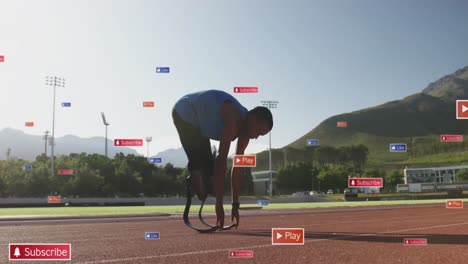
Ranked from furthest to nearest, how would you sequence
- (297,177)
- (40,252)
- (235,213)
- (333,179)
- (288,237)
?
(297,177)
(333,179)
(288,237)
(40,252)
(235,213)

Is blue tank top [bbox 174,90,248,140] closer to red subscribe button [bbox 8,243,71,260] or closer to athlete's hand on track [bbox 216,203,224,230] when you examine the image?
athlete's hand on track [bbox 216,203,224,230]

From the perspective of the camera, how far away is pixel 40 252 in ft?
21.4

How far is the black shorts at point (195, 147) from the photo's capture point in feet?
16.7

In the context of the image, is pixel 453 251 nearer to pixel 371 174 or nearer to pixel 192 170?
pixel 192 170

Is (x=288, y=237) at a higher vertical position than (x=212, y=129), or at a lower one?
lower

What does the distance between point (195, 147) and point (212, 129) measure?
0.29 meters

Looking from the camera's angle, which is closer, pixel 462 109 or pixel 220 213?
pixel 220 213

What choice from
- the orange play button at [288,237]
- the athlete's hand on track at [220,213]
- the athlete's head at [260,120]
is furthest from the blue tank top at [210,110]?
the orange play button at [288,237]

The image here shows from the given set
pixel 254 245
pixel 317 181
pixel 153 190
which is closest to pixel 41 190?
pixel 153 190

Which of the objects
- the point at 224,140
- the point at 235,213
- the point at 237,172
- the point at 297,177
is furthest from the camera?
the point at 297,177

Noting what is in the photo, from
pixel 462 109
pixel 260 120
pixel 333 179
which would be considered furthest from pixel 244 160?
pixel 333 179

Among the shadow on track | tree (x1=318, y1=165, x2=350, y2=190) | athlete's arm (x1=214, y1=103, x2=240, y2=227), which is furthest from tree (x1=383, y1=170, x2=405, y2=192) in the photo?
athlete's arm (x1=214, y1=103, x2=240, y2=227)

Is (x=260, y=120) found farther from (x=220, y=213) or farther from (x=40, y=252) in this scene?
(x=40, y=252)

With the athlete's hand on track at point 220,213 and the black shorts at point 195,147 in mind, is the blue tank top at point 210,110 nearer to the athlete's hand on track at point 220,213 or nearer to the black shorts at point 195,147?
the black shorts at point 195,147
